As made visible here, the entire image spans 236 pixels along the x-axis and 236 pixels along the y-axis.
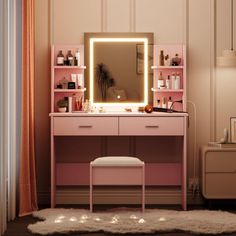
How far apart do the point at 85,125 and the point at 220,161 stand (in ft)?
4.23

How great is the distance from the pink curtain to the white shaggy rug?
168mm

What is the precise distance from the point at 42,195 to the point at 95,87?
1191mm

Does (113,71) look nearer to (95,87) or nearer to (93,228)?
(95,87)

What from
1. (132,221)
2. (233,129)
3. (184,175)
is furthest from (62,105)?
(233,129)

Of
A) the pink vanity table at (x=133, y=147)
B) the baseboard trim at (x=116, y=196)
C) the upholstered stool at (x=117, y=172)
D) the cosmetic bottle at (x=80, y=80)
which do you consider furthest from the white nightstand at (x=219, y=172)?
the cosmetic bottle at (x=80, y=80)

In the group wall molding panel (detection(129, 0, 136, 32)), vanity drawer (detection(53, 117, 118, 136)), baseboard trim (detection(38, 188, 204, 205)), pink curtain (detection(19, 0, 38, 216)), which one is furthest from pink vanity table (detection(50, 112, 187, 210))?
wall molding panel (detection(129, 0, 136, 32))

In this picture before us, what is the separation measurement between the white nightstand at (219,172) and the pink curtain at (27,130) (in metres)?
1.57

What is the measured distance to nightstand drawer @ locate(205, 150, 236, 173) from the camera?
4.97 metres

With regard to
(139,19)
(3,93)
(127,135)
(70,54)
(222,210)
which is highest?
(139,19)

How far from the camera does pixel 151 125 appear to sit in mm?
4891

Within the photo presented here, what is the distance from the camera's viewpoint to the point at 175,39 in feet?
17.5

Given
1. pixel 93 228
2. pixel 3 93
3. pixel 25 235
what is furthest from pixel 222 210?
pixel 3 93

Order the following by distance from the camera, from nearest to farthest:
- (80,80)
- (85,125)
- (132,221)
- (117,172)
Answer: (132,221) < (117,172) < (85,125) < (80,80)

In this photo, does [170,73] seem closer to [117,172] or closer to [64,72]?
[64,72]
